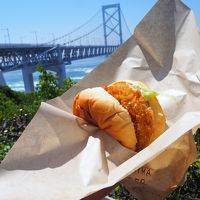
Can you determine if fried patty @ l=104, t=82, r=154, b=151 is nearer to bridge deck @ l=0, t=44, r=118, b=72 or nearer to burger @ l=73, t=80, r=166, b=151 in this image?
burger @ l=73, t=80, r=166, b=151

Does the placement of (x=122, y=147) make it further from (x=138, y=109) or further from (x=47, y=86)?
(x=47, y=86)

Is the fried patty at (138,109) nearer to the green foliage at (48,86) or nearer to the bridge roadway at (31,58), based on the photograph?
the green foliage at (48,86)

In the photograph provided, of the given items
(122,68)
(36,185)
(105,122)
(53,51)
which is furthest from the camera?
(53,51)

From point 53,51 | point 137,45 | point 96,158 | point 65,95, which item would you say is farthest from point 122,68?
point 53,51

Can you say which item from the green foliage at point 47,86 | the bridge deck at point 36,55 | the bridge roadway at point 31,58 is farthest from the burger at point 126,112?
the bridge deck at point 36,55

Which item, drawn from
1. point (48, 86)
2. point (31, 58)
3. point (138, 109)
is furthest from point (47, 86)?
point (31, 58)

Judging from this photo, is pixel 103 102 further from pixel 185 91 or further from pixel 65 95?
pixel 185 91
